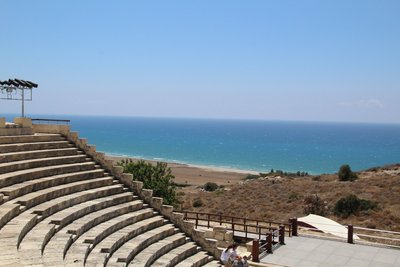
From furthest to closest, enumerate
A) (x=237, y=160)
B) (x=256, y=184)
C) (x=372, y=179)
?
(x=237, y=160)
(x=256, y=184)
(x=372, y=179)

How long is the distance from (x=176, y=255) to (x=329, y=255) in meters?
6.20

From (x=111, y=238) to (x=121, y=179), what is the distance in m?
5.58

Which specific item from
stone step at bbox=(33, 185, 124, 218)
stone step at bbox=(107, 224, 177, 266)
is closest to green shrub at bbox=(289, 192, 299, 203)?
stone step at bbox=(107, 224, 177, 266)

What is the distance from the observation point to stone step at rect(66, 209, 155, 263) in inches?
427

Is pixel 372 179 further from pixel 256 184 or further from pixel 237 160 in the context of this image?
pixel 237 160

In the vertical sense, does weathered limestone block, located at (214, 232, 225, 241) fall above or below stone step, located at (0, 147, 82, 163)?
below

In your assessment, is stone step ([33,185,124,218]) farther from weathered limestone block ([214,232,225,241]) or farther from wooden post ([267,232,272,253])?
wooden post ([267,232,272,253])

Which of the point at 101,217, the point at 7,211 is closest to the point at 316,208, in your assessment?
the point at 101,217

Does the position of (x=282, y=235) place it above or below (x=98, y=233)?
below

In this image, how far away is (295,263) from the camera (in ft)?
50.9

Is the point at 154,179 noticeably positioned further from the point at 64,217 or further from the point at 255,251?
the point at 64,217

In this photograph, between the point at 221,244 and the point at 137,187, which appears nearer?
the point at 137,187

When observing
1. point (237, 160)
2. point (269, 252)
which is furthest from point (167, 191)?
point (237, 160)

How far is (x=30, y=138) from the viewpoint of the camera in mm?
17922
